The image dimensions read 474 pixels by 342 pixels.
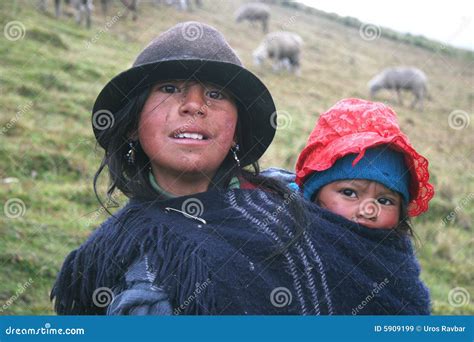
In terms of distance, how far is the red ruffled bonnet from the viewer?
262cm

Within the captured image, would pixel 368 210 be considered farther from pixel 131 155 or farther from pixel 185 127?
pixel 131 155

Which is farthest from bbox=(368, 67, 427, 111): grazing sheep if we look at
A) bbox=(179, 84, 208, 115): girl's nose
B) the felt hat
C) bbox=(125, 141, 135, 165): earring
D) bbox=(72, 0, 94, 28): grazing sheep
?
bbox=(179, 84, 208, 115): girl's nose

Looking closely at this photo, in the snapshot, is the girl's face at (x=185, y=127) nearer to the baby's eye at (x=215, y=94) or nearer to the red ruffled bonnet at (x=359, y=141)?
the baby's eye at (x=215, y=94)

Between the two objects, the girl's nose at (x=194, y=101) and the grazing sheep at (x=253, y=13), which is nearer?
the girl's nose at (x=194, y=101)

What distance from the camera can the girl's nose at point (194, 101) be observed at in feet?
7.18

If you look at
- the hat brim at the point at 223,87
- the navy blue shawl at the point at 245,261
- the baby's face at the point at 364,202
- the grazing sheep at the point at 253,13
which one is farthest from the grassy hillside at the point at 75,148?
the grazing sheep at the point at 253,13

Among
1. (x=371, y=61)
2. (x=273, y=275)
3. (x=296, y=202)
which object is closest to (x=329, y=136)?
(x=296, y=202)

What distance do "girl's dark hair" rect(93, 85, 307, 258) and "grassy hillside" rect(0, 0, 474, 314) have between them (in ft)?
4.69

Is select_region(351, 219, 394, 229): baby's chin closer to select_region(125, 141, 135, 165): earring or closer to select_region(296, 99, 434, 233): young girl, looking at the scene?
select_region(296, 99, 434, 233): young girl

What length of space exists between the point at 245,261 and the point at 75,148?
13.6ft

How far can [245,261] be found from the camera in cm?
214

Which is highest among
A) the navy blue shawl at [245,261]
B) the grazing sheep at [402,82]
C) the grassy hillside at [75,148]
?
the navy blue shawl at [245,261]

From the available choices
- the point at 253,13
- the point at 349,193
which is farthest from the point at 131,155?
the point at 253,13

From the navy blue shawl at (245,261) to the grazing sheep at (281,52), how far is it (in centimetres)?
1481
